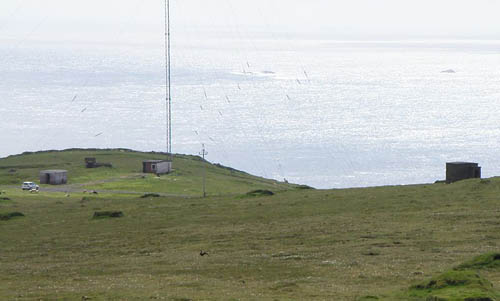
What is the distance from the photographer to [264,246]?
39281 millimetres

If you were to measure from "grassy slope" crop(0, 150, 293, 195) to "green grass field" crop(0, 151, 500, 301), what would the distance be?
17.2m

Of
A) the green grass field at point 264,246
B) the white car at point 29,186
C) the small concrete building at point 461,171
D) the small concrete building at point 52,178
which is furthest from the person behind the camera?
the small concrete building at point 52,178

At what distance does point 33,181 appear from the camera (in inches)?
3762

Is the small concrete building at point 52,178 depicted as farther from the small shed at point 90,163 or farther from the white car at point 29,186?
the small shed at point 90,163

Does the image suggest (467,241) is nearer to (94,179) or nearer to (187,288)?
(187,288)

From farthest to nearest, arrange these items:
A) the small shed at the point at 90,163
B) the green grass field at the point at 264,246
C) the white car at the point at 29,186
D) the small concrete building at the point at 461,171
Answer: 1. the small shed at the point at 90,163
2. the white car at the point at 29,186
3. the small concrete building at the point at 461,171
4. the green grass field at the point at 264,246

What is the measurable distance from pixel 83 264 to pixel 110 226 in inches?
609

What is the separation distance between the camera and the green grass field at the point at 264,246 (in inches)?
1054

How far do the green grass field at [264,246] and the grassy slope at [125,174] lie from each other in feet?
56.4

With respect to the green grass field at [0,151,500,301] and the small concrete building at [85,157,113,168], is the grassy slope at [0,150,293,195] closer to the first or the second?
the small concrete building at [85,157,113,168]

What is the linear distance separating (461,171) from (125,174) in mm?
48121

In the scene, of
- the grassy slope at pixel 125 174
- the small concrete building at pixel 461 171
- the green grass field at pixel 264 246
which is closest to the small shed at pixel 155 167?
the grassy slope at pixel 125 174

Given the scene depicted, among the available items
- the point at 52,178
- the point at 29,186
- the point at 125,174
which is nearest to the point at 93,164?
the point at 125,174

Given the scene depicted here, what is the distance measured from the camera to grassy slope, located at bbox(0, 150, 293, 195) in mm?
89125
